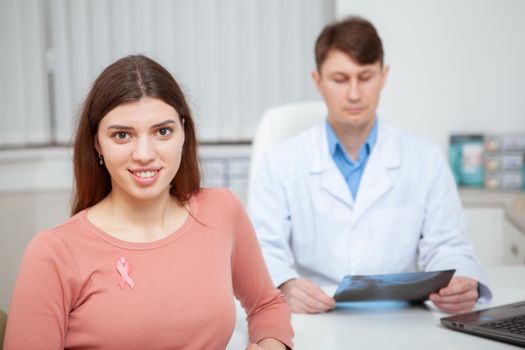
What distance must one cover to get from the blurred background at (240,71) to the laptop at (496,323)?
5.07 feet

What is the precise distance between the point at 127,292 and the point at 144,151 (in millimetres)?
227

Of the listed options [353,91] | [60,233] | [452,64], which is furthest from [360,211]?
[452,64]

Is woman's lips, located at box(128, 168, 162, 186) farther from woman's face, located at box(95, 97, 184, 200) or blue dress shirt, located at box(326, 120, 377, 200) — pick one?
blue dress shirt, located at box(326, 120, 377, 200)

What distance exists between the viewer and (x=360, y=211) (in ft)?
5.93

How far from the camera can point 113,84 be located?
1092 mm

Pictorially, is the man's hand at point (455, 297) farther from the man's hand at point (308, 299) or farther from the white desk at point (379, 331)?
the man's hand at point (308, 299)

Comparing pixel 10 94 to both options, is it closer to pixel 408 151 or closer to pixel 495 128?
pixel 408 151

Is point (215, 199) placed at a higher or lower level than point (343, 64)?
lower

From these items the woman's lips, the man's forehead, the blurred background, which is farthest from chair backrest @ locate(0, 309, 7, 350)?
the blurred background

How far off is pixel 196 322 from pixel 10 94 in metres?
2.24

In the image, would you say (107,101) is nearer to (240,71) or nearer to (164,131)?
(164,131)

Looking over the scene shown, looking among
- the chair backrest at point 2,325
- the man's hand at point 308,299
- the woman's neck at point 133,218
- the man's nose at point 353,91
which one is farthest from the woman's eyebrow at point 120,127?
the man's nose at point 353,91

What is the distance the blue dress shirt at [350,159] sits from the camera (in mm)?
1897

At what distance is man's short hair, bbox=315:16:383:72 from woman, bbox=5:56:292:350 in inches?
29.0
